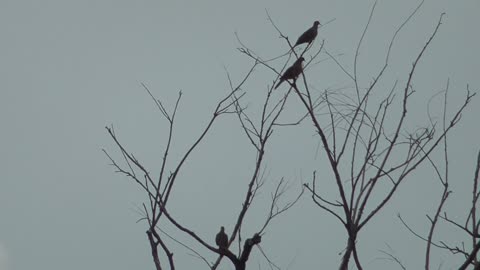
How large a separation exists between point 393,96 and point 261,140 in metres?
0.94

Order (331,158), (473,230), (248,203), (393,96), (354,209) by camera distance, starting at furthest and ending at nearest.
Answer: (393,96), (248,203), (331,158), (354,209), (473,230)

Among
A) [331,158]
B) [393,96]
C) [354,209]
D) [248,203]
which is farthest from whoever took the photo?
[393,96]

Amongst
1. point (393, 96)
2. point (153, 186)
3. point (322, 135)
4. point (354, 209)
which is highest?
point (393, 96)

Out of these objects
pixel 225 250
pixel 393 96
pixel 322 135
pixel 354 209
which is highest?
pixel 393 96

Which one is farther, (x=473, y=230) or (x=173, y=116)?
(x=173, y=116)

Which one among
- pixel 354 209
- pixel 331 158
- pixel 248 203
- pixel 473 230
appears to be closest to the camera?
pixel 473 230

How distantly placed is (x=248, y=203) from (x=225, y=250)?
0.59m

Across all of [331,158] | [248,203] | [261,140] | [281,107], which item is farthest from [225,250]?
[281,107]

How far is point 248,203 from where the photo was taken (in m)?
3.82

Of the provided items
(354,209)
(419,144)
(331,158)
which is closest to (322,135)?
(331,158)

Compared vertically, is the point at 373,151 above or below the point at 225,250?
above

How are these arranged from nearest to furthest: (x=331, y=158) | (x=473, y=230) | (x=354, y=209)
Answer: (x=473, y=230) < (x=354, y=209) < (x=331, y=158)

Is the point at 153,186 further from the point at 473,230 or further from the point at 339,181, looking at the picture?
the point at 473,230

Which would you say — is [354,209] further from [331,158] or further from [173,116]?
[173,116]
